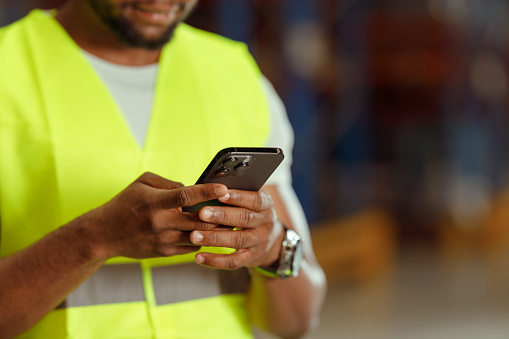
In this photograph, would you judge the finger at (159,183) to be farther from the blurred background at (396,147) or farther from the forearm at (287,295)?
the blurred background at (396,147)

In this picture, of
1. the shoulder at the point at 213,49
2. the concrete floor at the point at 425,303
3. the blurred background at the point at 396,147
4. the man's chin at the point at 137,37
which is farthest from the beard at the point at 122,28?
the blurred background at the point at 396,147

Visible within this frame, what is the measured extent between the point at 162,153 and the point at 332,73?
15.1ft

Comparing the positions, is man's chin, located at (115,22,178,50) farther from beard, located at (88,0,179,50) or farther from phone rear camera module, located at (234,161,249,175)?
phone rear camera module, located at (234,161,249,175)

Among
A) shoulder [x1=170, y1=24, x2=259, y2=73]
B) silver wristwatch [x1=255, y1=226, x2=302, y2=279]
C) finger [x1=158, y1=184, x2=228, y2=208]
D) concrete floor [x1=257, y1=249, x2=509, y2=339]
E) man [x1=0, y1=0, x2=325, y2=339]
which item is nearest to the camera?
finger [x1=158, y1=184, x2=228, y2=208]

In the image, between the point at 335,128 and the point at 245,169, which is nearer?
the point at 245,169

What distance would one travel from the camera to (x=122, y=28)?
104 cm

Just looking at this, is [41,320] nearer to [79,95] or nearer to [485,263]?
[79,95]

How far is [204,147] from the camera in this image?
3.56 ft

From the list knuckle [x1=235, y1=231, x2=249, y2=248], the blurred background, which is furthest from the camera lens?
the blurred background

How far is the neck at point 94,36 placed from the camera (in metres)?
1.08

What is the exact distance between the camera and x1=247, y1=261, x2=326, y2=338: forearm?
1.08 meters

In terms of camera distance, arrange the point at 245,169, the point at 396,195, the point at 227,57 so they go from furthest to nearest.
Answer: the point at 396,195 < the point at 227,57 < the point at 245,169

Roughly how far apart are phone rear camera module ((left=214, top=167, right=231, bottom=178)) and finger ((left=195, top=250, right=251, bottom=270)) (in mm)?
94

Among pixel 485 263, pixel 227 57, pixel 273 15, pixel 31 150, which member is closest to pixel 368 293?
pixel 485 263
